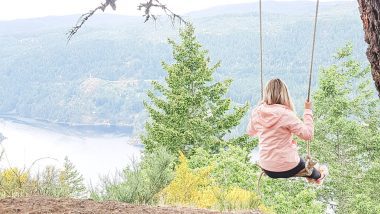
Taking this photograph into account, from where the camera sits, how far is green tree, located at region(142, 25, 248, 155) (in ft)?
59.5

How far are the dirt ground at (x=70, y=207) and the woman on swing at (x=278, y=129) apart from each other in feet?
3.96

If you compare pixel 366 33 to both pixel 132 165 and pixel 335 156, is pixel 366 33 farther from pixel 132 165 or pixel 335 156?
pixel 335 156

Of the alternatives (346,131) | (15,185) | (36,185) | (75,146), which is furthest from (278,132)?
(75,146)

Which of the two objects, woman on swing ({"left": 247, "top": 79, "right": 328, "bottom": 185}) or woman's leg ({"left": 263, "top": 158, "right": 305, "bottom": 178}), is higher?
woman on swing ({"left": 247, "top": 79, "right": 328, "bottom": 185})

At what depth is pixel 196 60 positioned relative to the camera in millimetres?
19688

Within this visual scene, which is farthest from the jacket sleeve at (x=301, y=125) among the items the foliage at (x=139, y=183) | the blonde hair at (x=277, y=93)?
the foliage at (x=139, y=183)

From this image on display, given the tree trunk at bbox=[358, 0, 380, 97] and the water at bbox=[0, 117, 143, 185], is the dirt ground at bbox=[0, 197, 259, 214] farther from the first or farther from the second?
the water at bbox=[0, 117, 143, 185]

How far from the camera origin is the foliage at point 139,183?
18.2ft

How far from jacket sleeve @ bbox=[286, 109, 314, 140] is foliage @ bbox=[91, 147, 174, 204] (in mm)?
2243

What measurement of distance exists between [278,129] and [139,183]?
220cm

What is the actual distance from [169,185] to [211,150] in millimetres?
13022

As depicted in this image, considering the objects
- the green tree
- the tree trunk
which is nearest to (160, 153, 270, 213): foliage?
the tree trunk

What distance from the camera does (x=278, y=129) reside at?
12.6 feet

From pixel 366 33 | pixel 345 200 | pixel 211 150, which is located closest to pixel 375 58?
pixel 366 33
